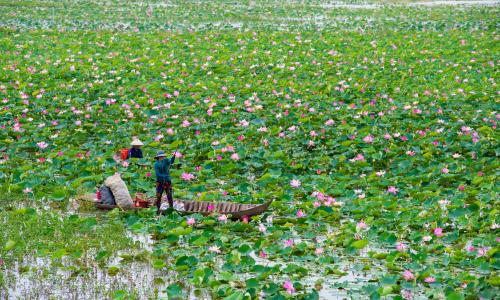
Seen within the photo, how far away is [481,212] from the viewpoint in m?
11.4

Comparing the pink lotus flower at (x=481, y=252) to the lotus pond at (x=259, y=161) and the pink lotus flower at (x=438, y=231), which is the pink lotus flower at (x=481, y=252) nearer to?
the lotus pond at (x=259, y=161)

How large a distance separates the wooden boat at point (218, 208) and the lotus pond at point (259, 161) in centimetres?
20

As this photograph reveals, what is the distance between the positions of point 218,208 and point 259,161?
2.83 metres

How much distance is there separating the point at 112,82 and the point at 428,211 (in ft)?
35.8

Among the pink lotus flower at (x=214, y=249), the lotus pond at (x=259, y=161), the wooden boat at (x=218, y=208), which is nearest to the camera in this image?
the lotus pond at (x=259, y=161)

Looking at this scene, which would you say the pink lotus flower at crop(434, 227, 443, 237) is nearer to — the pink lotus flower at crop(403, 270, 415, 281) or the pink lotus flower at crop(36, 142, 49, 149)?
the pink lotus flower at crop(403, 270, 415, 281)

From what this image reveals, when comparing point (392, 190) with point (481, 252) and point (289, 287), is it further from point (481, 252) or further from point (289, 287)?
point (289, 287)

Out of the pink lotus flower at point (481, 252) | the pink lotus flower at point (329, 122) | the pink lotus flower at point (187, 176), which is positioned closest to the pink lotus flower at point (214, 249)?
the pink lotus flower at point (481, 252)

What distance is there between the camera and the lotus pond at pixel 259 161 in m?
9.38

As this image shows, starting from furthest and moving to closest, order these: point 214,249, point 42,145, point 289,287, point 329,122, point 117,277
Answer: point 329,122, point 42,145, point 214,249, point 117,277, point 289,287

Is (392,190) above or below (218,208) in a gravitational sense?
above

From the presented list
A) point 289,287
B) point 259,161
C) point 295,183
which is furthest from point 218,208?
point 289,287

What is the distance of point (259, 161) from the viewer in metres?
14.2

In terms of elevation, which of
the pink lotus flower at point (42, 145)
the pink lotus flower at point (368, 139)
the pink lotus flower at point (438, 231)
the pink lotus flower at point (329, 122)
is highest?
the pink lotus flower at point (438, 231)
